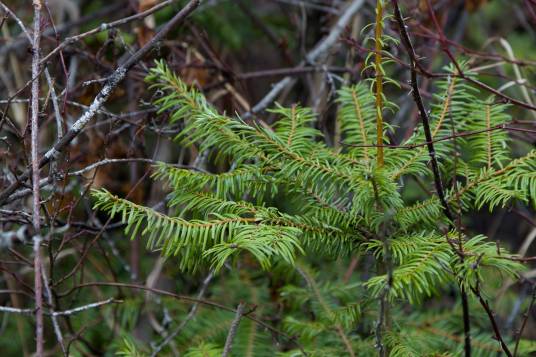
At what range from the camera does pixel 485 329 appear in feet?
6.50

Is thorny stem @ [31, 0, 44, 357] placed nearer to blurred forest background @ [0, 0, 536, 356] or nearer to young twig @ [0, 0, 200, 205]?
young twig @ [0, 0, 200, 205]

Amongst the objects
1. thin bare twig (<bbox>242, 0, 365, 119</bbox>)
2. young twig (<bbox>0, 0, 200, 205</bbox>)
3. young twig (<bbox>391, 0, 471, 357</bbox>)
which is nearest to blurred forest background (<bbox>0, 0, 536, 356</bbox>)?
thin bare twig (<bbox>242, 0, 365, 119</bbox>)

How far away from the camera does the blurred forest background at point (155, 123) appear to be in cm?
170

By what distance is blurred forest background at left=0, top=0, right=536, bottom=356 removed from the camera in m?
1.70

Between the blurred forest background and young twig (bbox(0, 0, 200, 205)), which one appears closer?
young twig (bbox(0, 0, 200, 205))

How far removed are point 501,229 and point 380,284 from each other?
2430 mm

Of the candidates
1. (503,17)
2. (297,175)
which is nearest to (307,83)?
(297,175)

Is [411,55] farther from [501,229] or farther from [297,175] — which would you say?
[501,229]

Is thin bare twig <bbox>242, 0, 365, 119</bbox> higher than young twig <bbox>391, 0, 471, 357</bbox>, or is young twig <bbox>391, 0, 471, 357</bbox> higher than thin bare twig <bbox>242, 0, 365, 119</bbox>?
thin bare twig <bbox>242, 0, 365, 119</bbox>

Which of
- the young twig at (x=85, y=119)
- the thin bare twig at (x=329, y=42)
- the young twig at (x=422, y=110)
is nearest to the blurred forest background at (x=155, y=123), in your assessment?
the thin bare twig at (x=329, y=42)

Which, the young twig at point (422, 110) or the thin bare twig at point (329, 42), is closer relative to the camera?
the young twig at point (422, 110)

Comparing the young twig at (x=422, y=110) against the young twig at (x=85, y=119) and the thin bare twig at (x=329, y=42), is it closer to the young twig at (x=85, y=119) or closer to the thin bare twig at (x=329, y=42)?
the young twig at (x=85, y=119)

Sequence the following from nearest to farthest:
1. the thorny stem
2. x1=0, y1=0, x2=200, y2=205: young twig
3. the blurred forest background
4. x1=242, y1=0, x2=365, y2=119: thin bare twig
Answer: the thorny stem → x1=0, y1=0, x2=200, y2=205: young twig → the blurred forest background → x1=242, y1=0, x2=365, y2=119: thin bare twig

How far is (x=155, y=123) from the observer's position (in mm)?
1710
